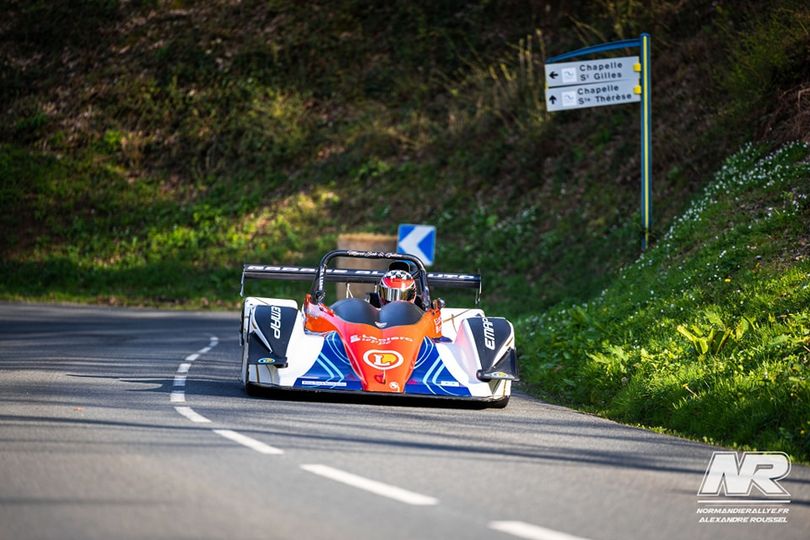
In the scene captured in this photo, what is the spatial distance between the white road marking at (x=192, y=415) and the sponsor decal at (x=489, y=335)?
316 cm

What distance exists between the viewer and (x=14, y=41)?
5116 cm

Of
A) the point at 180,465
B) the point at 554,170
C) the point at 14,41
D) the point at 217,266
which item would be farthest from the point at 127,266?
the point at 180,465

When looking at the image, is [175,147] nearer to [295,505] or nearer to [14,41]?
[14,41]

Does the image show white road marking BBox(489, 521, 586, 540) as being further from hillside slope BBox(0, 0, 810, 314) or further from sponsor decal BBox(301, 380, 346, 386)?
hillside slope BBox(0, 0, 810, 314)

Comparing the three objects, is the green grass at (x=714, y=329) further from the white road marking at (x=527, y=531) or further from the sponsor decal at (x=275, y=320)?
the white road marking at (x=527, y=531)

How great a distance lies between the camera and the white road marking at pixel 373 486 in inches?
258

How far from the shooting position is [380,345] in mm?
11734

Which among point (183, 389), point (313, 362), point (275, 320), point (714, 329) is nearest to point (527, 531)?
point (313, 362)

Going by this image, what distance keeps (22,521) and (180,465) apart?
1.69m

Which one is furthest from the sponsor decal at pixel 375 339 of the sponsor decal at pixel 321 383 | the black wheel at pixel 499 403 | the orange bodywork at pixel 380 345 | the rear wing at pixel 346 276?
the rear wing at pixel 346 276

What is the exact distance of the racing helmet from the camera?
13.3m

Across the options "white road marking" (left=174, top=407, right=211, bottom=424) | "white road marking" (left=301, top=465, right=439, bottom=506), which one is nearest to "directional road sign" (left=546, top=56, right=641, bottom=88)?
"white road marking" (left=174, top=407, right=211, bottom=424)

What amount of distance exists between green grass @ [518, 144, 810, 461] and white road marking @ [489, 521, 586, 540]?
401 cm

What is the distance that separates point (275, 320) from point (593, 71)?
8.78 m
